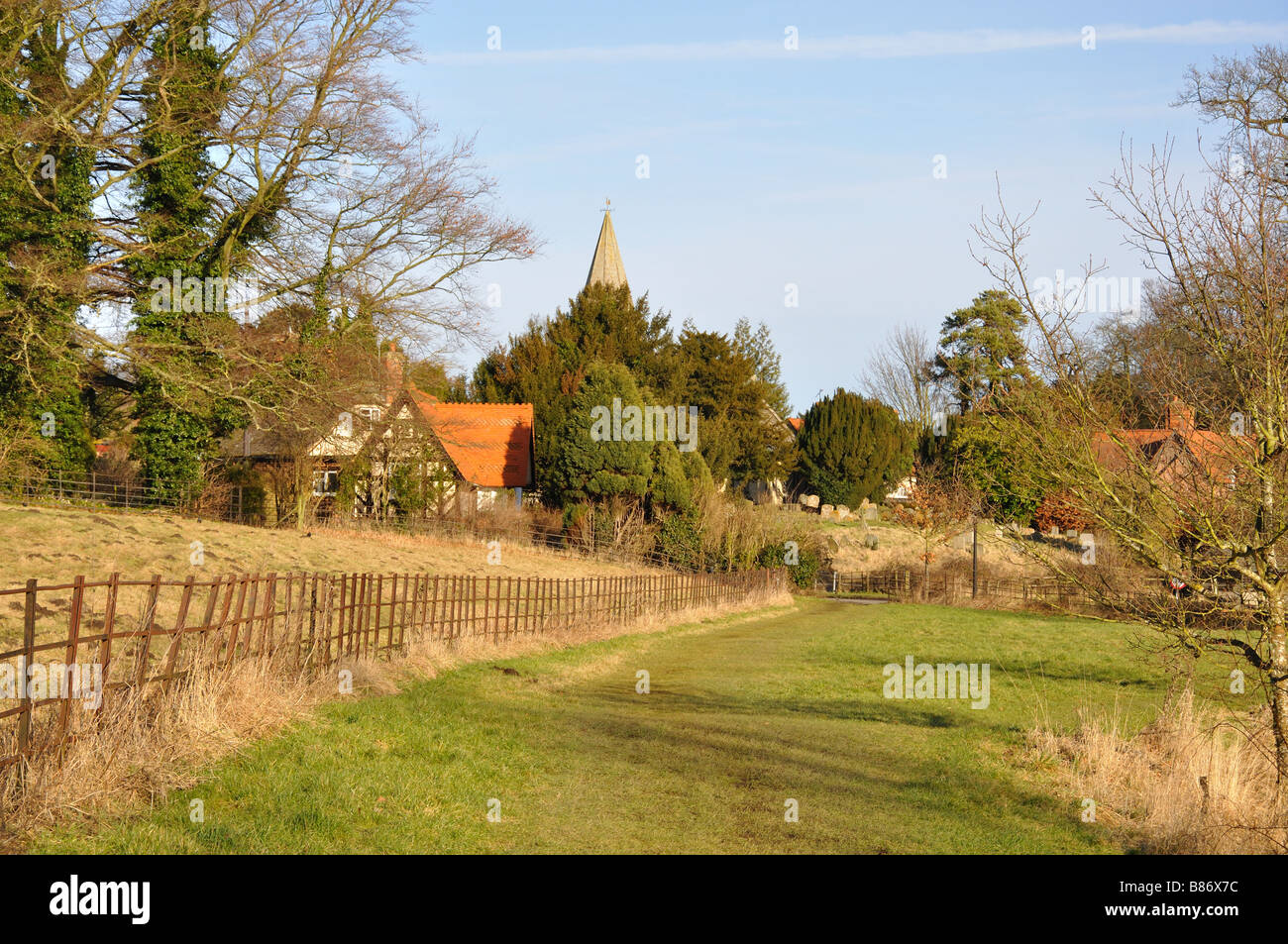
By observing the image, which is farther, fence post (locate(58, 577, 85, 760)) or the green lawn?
the green lawn

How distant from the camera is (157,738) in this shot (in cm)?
789

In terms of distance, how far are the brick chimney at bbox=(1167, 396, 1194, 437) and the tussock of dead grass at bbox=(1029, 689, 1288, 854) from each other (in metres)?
2.45

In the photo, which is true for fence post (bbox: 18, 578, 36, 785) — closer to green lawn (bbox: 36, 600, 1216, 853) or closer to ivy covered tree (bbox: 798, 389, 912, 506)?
green lawn (bbox: 36, 600, 1216, 853)

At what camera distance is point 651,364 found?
56438 mm

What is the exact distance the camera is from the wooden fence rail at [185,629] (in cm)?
712

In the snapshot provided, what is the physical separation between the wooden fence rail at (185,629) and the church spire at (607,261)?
43.0 m

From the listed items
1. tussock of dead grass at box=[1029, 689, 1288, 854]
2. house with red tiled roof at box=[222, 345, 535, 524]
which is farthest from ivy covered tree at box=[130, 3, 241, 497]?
tussock of dead grass at box=[1029, 689, 1288, 854]

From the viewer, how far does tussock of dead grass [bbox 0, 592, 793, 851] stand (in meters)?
6.39

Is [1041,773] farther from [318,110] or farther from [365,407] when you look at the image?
Answer: [365,407]

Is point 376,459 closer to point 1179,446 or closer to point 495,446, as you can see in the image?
point 495,446

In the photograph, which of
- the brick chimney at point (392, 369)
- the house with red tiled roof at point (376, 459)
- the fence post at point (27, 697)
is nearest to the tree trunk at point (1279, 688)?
the fence post at point (27, 697)

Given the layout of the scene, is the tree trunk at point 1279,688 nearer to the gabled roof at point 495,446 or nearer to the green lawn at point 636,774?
the green lawn at point 636,774

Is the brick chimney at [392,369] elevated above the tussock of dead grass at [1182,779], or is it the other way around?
the brick chimney at [392,369]
